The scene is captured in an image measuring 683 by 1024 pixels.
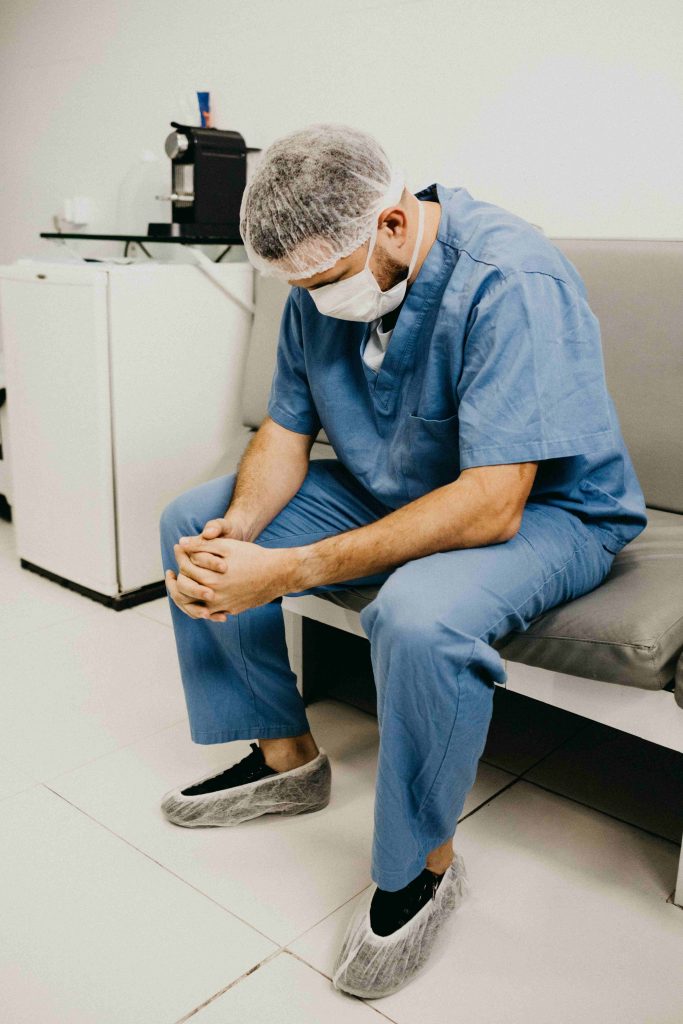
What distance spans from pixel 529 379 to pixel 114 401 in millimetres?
1143

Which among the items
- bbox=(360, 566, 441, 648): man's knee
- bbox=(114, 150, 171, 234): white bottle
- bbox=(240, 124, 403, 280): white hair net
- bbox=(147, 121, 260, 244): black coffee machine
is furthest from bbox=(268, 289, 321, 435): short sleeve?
bbox=(114, 150, 171, 234): white bottle

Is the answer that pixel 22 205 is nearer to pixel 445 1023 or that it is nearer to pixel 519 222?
pixel 519 222

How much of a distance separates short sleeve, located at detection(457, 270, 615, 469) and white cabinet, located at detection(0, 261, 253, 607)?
854 mm

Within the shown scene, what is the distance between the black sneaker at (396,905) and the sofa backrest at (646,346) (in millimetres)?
789

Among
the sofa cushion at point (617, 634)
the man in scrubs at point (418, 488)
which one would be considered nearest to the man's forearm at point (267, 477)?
the man in scrubs at point (418, 488)

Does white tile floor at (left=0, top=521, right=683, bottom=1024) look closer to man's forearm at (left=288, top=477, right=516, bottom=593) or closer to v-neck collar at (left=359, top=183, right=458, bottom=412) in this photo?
man's forearm at (left=288, top=477, right=516, bottom=593)

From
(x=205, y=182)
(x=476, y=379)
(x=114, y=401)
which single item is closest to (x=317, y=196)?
(x=476, y=379)

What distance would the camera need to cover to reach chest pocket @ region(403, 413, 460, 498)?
48.8 inches

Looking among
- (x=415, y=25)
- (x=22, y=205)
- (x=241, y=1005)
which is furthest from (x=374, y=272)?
(x=22, y=205)

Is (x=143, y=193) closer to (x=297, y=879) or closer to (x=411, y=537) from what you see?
(x=411, y=537)

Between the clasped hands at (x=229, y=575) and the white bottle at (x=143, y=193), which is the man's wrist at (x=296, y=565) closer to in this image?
the clasped hands at (x=229, y=575)

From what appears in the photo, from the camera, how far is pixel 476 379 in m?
1.12

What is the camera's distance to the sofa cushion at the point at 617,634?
111 centimetres

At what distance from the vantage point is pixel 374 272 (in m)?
1.19
